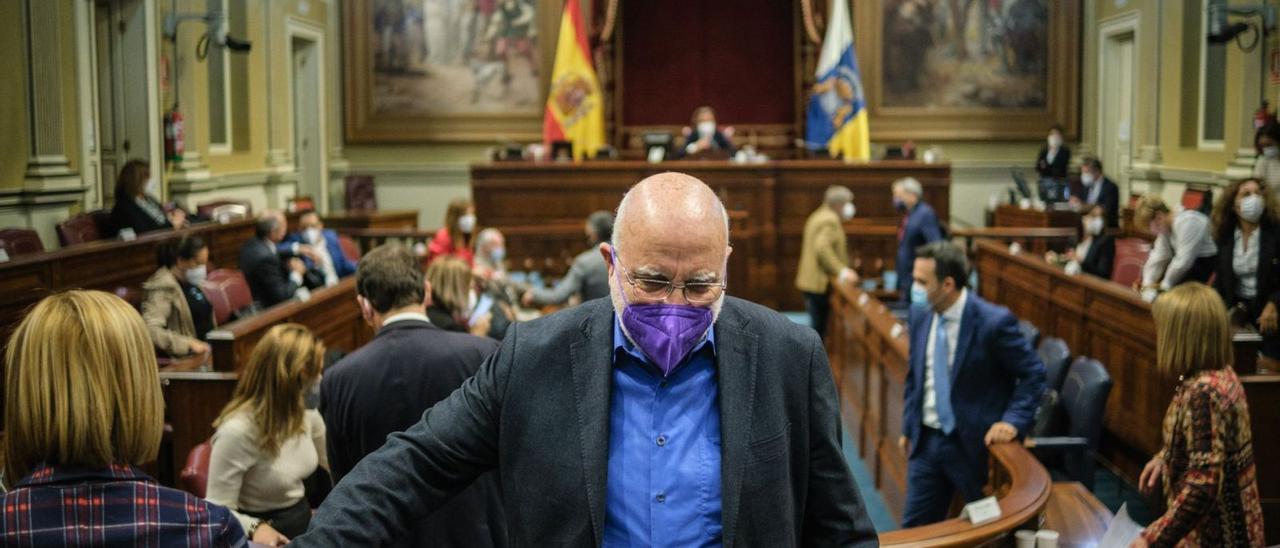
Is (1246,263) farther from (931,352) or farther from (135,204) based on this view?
(135,204)

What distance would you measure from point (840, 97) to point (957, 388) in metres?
10.7

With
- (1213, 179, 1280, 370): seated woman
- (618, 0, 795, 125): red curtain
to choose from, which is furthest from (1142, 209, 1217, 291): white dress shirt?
(618, 0, 795, 125): red curtain

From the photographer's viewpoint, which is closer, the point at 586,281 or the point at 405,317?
the point at 405,317

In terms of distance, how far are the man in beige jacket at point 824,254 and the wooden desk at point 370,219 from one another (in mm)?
7032

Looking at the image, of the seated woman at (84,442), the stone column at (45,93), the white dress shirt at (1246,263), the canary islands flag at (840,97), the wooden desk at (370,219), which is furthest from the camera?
the wooden desk at (370,219)

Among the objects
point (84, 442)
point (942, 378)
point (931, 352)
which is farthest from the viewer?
point (931, 352)

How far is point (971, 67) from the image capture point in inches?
682

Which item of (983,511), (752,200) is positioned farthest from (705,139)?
(983,511)

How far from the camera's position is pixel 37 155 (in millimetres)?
6863

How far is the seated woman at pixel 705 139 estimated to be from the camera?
45.0 feet

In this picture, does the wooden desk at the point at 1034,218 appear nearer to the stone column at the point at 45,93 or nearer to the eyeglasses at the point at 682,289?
the stone column at the point at 45,93

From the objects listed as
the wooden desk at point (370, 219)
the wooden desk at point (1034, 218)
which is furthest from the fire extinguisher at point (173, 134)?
the wooden desk at point (1034, 218)

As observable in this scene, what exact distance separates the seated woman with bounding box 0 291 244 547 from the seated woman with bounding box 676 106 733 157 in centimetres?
1180

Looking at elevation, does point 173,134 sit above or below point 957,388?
above
